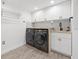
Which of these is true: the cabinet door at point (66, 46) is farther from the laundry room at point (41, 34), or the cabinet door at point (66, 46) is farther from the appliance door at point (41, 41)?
the appliance door at point (41, 41)

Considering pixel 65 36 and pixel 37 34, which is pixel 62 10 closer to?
pixel 65 36

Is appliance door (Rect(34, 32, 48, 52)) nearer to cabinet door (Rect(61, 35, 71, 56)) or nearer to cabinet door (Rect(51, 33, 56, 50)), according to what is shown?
cabinet door (Rect(51, 33, 56, 50))

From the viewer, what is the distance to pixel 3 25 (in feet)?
7.95

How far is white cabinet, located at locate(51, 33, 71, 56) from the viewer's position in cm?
217

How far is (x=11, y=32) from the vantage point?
276 centimetres

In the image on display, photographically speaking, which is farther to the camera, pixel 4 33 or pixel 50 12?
pixel 50 12

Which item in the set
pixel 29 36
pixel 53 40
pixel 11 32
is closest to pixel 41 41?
pixel 53 40

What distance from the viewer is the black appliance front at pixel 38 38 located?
245 centimetres

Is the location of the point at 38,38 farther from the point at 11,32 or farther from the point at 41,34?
the point at 11,32

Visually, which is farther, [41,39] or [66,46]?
[41,39]

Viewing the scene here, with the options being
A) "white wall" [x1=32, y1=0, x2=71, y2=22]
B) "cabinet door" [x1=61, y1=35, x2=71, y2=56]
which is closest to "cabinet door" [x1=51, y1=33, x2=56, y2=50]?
"cabinet door" [x1=61, y1=35, x2=71, y2=56]

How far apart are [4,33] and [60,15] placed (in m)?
2.58

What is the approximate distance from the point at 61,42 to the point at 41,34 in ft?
2.84

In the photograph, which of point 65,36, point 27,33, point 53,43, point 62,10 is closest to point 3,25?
point 27,33
